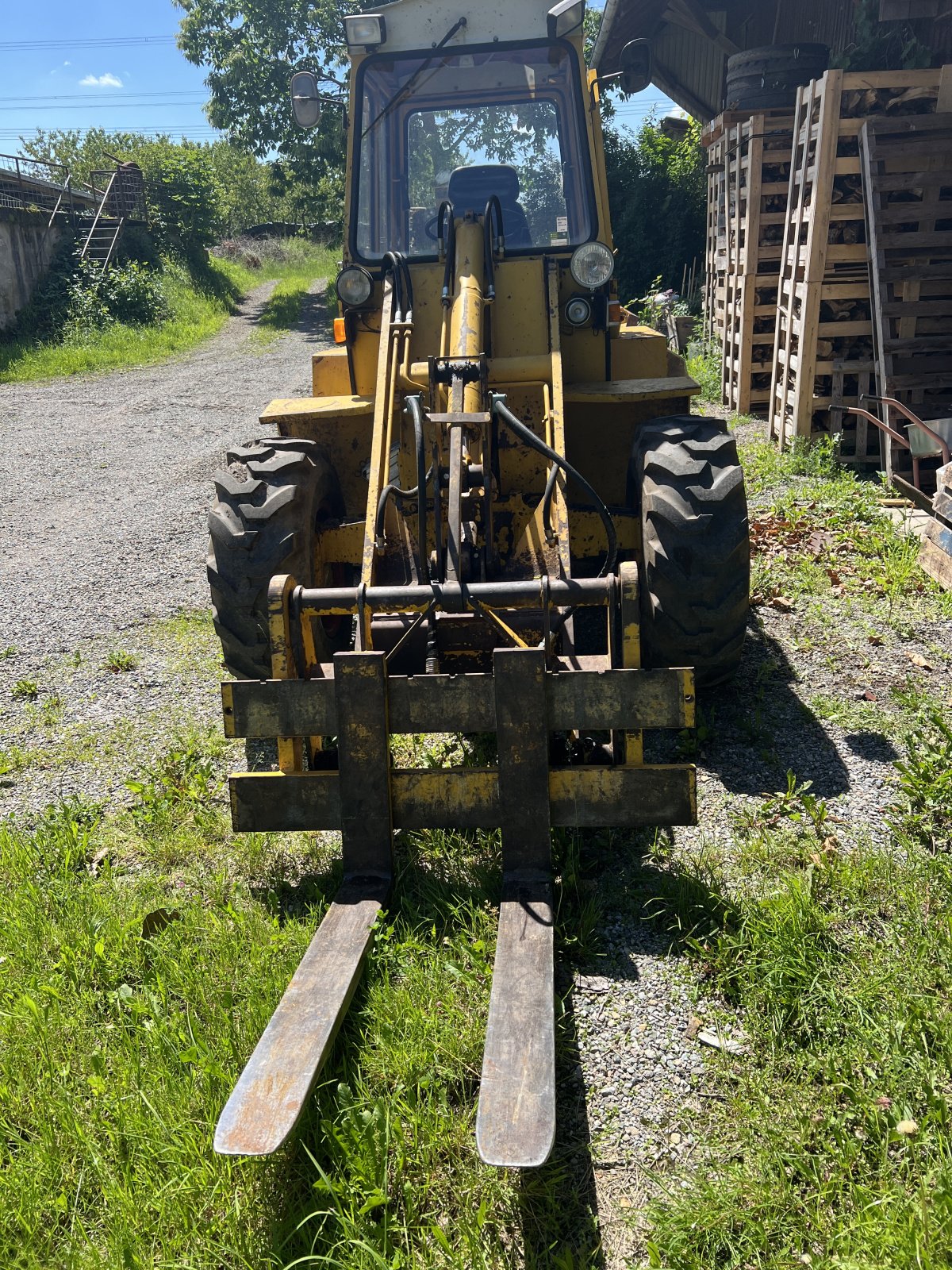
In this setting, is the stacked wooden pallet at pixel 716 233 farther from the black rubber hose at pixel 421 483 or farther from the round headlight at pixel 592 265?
the black rubber hose at pixel 421 483

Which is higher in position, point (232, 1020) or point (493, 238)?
point (493, 238)

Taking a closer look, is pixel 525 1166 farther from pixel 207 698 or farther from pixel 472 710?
pixel 207 698

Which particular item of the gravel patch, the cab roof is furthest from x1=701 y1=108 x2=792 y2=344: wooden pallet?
the gravel patch

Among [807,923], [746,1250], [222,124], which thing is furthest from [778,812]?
[222,124]

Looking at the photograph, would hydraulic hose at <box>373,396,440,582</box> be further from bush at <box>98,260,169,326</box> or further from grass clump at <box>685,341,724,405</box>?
bush at <box>98,260,169,326</box>

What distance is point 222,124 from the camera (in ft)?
83.4

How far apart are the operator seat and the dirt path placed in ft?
10.3

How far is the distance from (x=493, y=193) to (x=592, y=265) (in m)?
1.03

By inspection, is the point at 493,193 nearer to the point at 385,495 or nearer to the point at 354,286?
the point at 354,286

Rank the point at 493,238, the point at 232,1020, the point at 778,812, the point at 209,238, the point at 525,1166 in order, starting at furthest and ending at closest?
the point at 209,238
the point at 493,238
the point at 778,812
the point at 232,1020
the point at 525,1166

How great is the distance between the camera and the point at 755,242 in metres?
10.5

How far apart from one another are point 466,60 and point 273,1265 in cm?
532

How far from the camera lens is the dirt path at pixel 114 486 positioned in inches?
277

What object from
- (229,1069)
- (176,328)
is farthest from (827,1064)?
(176,328)
